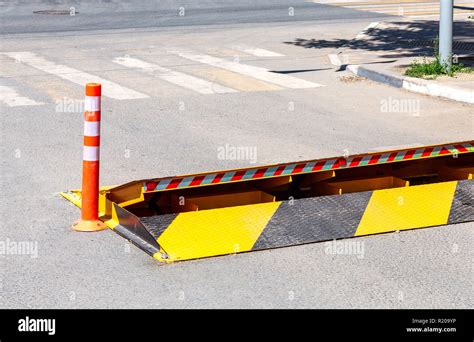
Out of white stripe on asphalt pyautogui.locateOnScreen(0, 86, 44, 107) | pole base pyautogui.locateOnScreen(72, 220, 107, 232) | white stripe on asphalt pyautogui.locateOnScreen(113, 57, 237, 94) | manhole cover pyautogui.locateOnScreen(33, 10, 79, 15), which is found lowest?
pole base pyautogui.locateOnScreen(72, 220, 107, 232)

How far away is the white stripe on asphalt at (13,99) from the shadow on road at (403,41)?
7.25 m

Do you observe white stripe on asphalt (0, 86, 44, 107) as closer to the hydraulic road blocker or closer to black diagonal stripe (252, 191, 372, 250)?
the hydraulic road blocker

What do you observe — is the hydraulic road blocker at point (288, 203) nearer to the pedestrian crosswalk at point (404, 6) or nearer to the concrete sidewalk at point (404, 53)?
the concrete sidewalk at point (404, 53)

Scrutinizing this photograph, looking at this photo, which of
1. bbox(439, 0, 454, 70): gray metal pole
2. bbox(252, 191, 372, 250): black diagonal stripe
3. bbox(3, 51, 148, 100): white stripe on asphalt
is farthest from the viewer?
bbox(439, 0, 454, 70): gray metal pole

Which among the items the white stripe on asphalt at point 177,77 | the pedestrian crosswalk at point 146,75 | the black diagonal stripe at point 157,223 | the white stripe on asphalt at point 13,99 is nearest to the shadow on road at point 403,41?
the pedestrian crosswalk at point 146,75

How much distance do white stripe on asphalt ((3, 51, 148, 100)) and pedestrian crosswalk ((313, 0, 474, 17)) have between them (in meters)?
11.5

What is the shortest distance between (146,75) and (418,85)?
4.40 metres

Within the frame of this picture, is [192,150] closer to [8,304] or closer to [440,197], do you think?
[440,197]

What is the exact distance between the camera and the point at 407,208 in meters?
8.51

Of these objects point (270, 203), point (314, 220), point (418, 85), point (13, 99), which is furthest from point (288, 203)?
point (418, 85)

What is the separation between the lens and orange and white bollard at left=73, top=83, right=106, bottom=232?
807 cm

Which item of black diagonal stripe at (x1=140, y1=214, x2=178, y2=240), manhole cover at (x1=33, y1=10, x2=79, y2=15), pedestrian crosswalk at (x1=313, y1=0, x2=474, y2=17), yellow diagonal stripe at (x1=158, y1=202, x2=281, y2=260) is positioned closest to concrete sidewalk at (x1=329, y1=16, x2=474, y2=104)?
pedestrian crosswalk at (x1=313, y1=0, x2=474, y2=17)

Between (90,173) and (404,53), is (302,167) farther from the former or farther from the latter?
(404,53)

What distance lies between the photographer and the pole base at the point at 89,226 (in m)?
8.12
